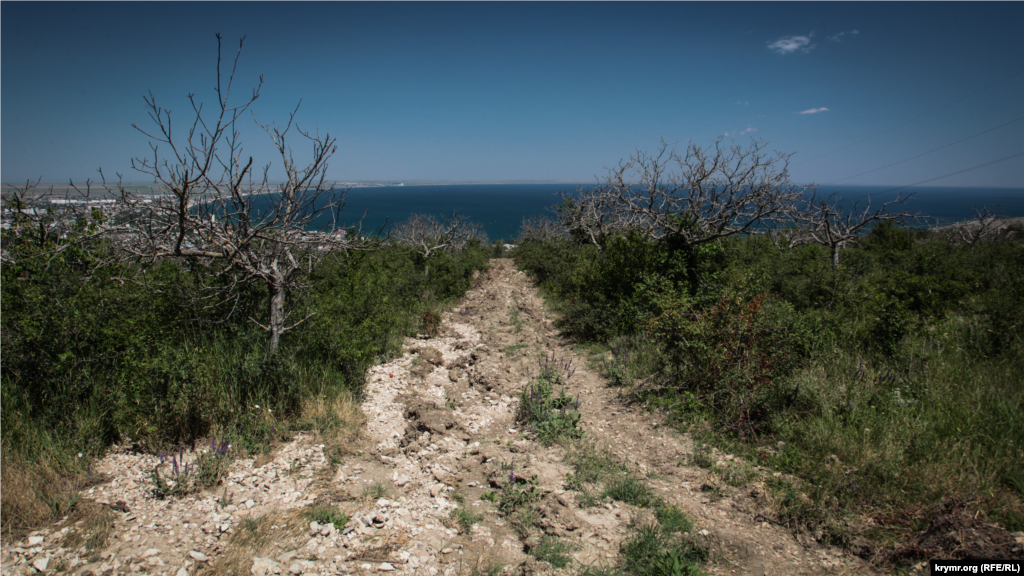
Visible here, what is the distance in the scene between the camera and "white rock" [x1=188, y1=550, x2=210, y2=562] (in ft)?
8.73

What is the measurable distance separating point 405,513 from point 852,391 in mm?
4676

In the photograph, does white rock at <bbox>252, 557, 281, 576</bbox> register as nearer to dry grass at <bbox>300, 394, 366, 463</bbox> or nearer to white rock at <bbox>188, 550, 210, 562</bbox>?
white rock at <bbox>188, 550, 210, 562</bbox>

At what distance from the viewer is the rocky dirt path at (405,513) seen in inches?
106

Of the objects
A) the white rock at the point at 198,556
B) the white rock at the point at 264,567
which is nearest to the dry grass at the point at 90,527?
the white rock at the point at 198,556

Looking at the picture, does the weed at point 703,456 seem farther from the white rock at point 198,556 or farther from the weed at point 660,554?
the white rock at point 198,556

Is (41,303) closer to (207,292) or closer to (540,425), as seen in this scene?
(207,292)

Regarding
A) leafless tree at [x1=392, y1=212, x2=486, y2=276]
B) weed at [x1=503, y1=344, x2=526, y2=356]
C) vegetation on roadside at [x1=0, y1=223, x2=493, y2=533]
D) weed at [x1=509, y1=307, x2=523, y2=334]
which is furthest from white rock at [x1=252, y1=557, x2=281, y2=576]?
leafless tree at [x1=392, y1=212, x2=486, y2=276]

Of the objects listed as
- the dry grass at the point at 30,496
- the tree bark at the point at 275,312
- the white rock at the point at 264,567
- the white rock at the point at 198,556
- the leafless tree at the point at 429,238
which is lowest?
the white rock at the point at 264,567

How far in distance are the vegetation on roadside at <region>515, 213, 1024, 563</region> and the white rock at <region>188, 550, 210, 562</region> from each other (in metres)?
4.11

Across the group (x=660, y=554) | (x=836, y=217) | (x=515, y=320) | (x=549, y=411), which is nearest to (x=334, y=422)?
(x=549, y=411)

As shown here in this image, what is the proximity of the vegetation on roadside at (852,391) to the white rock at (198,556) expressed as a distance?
4.11 m

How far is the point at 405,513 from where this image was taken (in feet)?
11.0

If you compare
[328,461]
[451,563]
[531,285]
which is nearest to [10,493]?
[328,461]

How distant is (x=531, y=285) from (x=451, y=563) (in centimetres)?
1442
